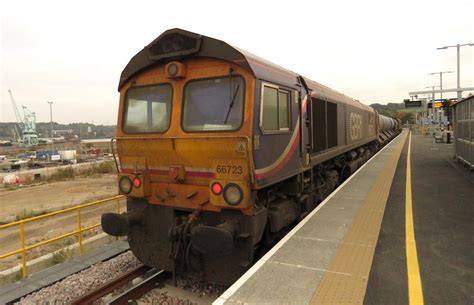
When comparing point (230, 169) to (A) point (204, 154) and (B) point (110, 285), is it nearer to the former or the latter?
(A) point (204, 154)

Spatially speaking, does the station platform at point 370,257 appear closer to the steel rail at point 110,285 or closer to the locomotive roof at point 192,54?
the steel rail at point 110,285

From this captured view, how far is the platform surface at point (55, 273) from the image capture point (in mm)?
5660

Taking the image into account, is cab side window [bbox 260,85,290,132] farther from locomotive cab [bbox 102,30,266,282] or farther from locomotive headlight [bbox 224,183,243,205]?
locomotive headlight [bbox 224,183,243,205]

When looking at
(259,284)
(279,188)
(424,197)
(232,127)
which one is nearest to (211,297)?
(259,284)

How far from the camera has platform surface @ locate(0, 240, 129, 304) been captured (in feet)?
18.6

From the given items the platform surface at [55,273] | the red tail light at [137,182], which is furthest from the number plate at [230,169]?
the platform surface at [55,273]

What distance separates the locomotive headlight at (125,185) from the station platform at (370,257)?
8.44 feet

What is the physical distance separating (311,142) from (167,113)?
327 centimetres

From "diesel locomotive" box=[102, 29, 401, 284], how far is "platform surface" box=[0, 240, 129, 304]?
154cm

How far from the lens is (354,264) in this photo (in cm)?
461

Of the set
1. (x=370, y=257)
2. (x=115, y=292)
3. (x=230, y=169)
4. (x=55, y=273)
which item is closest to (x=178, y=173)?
(x=230, y=169)

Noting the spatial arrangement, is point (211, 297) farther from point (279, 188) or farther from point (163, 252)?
point (279, 188)

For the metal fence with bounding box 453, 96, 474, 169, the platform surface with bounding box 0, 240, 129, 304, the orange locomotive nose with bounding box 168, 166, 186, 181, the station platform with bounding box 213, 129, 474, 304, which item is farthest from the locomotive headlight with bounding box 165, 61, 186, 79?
the metal fence with bounding box 453, 96, 474, 169

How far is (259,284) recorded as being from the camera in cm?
405
